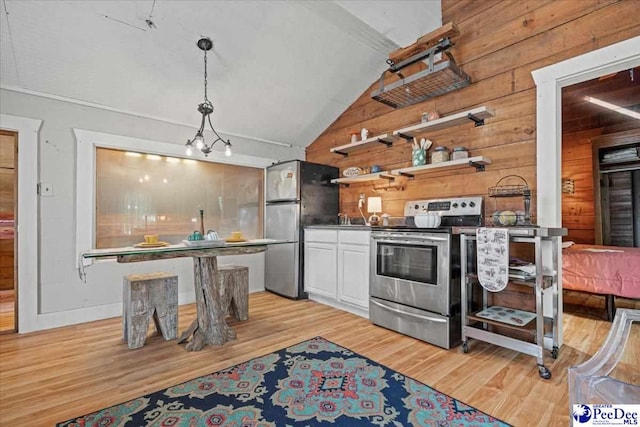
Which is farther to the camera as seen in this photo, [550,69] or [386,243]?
[386,243]

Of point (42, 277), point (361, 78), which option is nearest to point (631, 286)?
point (361, 78)

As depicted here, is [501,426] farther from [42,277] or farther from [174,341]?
[42,277]

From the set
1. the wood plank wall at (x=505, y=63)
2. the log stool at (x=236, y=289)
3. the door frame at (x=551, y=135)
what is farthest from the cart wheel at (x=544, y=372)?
the log stool at (x=236, y=289)

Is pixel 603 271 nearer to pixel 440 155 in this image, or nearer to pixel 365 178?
pixel 440 155

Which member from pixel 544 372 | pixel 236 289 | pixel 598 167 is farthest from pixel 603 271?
pixel 236 289

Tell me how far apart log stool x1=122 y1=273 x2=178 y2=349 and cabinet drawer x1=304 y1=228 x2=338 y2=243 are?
5.66 feet

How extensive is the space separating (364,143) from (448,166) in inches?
45.6

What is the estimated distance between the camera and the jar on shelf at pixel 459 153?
2928 mm

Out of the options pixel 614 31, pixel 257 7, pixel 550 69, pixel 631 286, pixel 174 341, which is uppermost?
pixel 257 7

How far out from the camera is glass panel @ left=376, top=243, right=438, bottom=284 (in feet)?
8.63

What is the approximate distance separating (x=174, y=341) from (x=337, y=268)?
5.95 ft

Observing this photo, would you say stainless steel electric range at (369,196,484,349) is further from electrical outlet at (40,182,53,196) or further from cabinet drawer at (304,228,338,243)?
electrical outlet at (40,182,53,196)

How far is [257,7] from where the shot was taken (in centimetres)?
281

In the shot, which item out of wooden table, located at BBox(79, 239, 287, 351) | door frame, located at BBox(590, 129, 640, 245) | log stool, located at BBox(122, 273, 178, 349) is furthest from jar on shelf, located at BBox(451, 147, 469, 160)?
door frame, located at BBox(590, 129, 640, 245)
